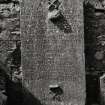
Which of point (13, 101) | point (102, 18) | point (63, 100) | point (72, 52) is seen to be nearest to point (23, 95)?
point (13, 101)

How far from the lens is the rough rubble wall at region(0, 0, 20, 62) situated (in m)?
4.39

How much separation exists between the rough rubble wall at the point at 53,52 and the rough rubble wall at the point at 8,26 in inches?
11.1

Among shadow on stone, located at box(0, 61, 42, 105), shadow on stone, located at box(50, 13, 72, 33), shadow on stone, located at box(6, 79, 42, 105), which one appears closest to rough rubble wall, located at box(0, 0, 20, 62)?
shadow on stone, located at box(0, 61, 42, 105)

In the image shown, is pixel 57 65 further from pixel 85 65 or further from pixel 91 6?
pixel 91 6

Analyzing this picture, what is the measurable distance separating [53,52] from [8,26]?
39.2 inches

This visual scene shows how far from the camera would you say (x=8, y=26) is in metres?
4.46

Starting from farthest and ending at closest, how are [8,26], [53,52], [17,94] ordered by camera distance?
[8,26]
[17,94]
[53,52]

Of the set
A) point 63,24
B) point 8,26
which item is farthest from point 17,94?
point 63,24

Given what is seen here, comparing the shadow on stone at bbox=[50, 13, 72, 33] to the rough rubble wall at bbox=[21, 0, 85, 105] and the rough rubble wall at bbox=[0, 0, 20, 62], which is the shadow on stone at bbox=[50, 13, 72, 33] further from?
the rough rubble wall at bbox=[0, 0, 20, 62]

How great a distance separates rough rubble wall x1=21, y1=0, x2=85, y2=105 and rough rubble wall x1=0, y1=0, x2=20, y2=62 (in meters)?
0.28

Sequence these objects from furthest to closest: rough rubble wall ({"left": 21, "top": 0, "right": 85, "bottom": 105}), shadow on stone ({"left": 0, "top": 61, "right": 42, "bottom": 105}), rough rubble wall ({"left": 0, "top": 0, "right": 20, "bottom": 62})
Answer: rough rubble wall ({"left": 0, "top": 0, "right": 20, "bottom": 62})
shadow on stone ({"left": 0, "top": 61, "right": 42, "bottom": 105})
rough rubble wall ({"left": 21, "top": 0, "right": 85, "bottom": 105})

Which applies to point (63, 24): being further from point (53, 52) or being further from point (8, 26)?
point (8, 26)

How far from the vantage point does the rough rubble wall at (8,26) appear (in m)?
4.39

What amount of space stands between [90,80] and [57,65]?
2.29 feet
